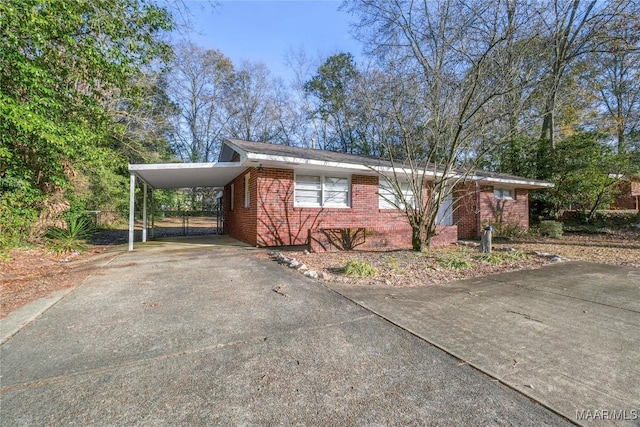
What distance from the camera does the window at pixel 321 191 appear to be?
9.35 meters

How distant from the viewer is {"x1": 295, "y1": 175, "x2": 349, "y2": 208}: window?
935cm

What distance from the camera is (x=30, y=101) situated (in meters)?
6.55

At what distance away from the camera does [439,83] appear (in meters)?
7.58

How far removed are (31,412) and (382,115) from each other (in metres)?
8.45

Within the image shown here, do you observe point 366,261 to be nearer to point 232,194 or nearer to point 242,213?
point 242,213

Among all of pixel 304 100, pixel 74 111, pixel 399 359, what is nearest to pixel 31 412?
pixel 399 359

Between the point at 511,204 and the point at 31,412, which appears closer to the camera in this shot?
the point at 31,412

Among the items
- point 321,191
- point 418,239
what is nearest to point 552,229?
point 418,239

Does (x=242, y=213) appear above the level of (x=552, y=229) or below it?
above

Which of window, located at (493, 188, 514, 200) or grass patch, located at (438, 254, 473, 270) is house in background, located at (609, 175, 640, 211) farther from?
grass patch, located at (438, 254, 473, 270)

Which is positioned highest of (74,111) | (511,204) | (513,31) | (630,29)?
(630,29)

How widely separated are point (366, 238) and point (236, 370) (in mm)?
6255

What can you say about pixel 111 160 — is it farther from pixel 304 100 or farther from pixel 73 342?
pixel 304 100

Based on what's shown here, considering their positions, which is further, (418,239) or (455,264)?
(418,239)
